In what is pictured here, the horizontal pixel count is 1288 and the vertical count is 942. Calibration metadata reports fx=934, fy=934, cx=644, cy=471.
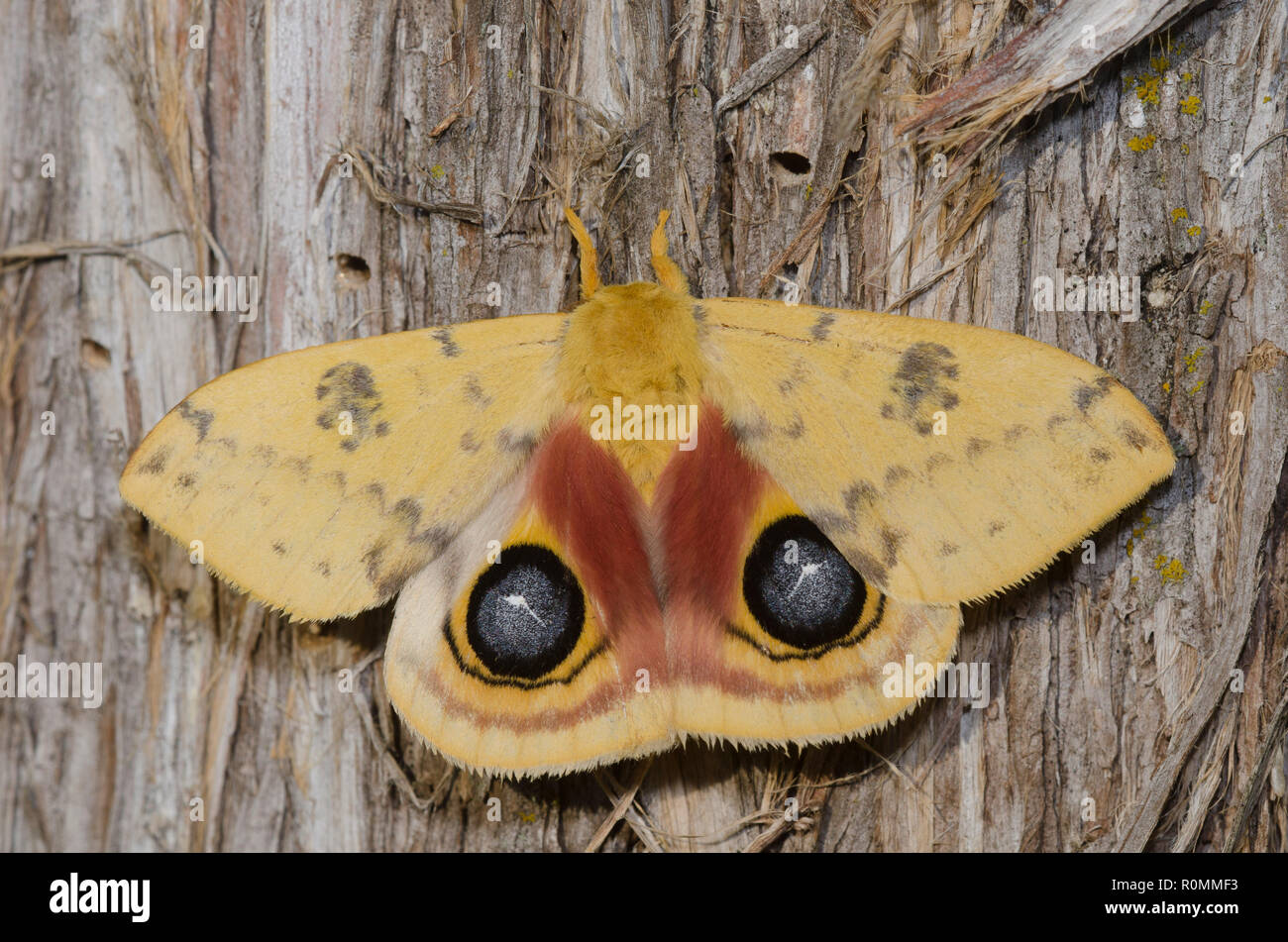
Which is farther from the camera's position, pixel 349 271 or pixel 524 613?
pixel 349 271

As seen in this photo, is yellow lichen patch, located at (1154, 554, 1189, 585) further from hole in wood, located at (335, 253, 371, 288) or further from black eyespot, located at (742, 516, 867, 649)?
hole in wood, located at (335, 253, 371, 288)

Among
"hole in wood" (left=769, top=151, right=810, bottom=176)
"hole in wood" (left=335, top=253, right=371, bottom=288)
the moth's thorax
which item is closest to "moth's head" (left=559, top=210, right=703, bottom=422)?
the moth's thorax
